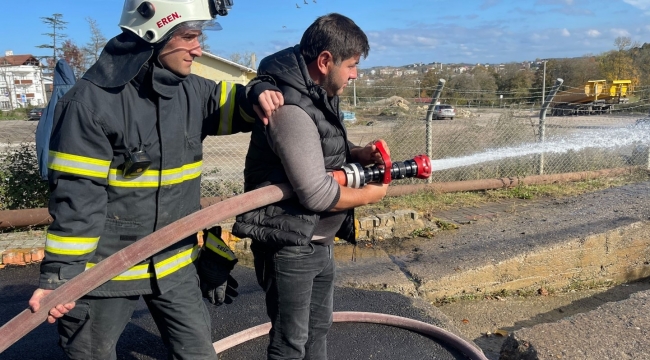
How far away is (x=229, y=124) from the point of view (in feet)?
8.40

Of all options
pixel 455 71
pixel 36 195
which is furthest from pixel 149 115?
pixel 455 71

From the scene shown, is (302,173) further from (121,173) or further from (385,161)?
(121,173)

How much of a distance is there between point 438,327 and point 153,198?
7.89 feet

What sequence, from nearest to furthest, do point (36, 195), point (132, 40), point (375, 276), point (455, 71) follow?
point (132, 40) → point (375, 276) → point (36, 195) → point (455, 71)

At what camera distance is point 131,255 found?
203cm

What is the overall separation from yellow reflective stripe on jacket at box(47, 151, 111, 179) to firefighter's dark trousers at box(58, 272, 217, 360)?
1.88 ft

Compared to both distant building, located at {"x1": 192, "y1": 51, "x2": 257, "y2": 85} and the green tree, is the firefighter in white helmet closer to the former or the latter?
distant building, located at {"x1": 192, "y1": 51, "x2": 257, "y2": 85}

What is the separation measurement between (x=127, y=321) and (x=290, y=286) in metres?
0.75

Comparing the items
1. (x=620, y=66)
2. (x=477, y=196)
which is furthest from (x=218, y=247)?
(x=620, y=66)

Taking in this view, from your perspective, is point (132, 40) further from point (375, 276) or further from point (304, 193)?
point (375, 276)

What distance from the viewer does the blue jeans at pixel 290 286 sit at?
92.0 inches

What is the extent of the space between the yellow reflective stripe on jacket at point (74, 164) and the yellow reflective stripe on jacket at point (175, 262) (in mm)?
514

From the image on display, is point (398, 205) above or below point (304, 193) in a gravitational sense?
below

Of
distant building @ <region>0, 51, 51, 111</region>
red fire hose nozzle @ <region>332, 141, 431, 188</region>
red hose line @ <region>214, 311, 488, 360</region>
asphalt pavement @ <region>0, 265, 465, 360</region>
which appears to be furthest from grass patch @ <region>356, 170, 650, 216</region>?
distant building @ <region>0, 51, 51, 111</region>
